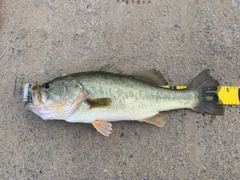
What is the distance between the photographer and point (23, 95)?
296cm

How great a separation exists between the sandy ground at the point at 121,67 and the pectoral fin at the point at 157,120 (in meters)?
0.12

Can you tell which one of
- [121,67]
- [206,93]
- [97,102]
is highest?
[121,67]

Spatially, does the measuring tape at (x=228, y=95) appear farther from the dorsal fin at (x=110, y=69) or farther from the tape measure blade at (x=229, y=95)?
the dorsal fin at (x=110, y=69)

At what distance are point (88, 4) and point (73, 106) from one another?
135cm

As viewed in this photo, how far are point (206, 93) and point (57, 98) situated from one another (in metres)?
1.49

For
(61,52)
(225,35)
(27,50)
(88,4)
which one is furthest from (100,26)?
(225,35)

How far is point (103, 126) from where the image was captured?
8.90 ft

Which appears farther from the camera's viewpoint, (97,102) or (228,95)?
(228,95)

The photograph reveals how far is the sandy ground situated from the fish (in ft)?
0.67

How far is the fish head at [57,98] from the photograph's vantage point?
2623 millimetres

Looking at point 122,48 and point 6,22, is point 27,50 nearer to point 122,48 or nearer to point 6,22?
point 6,22

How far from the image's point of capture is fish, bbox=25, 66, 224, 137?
2.63 m

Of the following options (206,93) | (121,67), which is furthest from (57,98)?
(206,93)

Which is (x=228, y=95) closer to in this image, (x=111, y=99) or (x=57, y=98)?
(x=111, y=99)
